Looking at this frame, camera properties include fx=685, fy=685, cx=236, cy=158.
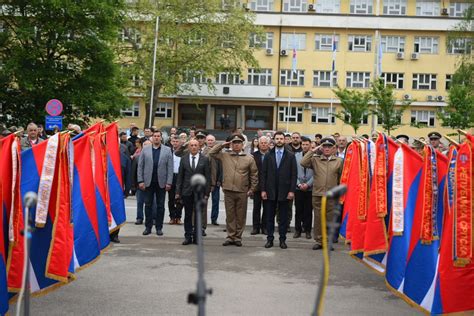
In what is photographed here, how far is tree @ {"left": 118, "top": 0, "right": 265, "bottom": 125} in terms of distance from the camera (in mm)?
44938

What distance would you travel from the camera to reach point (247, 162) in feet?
41.3

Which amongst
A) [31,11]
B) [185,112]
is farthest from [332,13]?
[31,11]

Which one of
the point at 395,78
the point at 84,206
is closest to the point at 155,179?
the point at 84,206

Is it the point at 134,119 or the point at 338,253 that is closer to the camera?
the point at 338,253

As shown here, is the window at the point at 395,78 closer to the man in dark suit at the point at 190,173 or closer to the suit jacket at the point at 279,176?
the suit jacket at the point at 279,176

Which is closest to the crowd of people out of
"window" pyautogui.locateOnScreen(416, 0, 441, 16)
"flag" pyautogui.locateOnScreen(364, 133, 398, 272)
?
"flag" pyautogui.locateOnScreen(364, 133, 398, 272)

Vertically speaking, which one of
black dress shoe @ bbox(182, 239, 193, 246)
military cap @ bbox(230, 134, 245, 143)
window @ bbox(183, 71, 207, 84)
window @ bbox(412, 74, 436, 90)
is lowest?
black dress shoe @ bbox(182, 239, 193, 246)

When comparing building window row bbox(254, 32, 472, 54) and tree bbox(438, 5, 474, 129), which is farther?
building window row bbox(254, 32, 472, 54)

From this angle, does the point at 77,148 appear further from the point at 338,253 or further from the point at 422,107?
the point at 422,107

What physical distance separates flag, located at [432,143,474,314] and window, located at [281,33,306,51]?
5157cm

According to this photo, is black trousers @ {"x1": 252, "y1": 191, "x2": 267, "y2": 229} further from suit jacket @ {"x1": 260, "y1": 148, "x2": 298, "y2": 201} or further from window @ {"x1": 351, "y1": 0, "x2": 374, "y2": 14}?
window @ {"x1": 351, "y1": 0, "x2": 374, "y2": 14}

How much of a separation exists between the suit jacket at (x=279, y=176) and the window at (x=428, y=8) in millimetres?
48224

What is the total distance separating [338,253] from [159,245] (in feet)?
10.3

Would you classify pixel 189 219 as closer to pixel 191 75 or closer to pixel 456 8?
pixel 191 75
